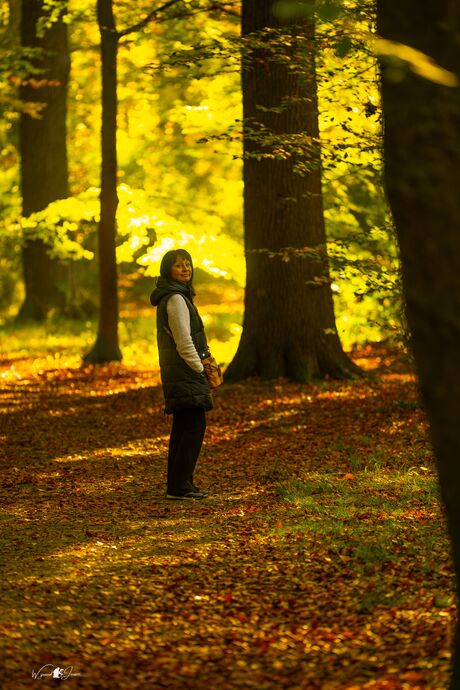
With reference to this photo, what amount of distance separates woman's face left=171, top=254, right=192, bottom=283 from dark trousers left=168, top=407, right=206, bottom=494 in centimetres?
105

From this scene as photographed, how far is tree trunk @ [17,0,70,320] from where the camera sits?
24.5m

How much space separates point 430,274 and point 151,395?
1184cm

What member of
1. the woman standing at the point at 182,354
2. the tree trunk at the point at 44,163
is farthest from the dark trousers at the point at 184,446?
the tree trunk at the point at 44,163

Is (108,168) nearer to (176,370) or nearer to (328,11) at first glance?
(176,370)

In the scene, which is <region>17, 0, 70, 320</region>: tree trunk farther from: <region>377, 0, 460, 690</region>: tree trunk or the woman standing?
<region>377, 0, 460, 690</region>: tree trunk

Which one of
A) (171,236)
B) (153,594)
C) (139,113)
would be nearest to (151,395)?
(171,236)

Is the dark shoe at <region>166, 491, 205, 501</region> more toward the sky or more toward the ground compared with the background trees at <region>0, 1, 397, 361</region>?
more toward the ground

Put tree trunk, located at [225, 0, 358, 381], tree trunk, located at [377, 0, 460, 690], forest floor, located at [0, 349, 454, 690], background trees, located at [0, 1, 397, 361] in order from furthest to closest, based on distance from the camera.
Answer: tree trunk, located at [225, 0, 358, 381], background trees, located at [0, 1, 397, 361], forest floor, located at [0, 349, 454, 690], tree trunk, located at [377, 0, 460, 690]

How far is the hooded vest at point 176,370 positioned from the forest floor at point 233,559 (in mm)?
836

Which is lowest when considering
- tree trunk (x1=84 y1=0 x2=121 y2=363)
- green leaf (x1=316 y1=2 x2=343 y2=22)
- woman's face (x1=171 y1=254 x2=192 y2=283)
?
woman's face (x1=171 y1=254 x2=192 y2=283)

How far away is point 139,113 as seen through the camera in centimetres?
2700

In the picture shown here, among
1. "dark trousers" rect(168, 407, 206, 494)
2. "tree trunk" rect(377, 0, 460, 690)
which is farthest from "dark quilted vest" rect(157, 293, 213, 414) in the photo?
"tree trunk" rect(377, 0, 460, 690)

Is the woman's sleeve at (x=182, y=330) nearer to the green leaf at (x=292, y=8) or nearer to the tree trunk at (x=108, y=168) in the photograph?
the green leaf at (x=292, y=8)
